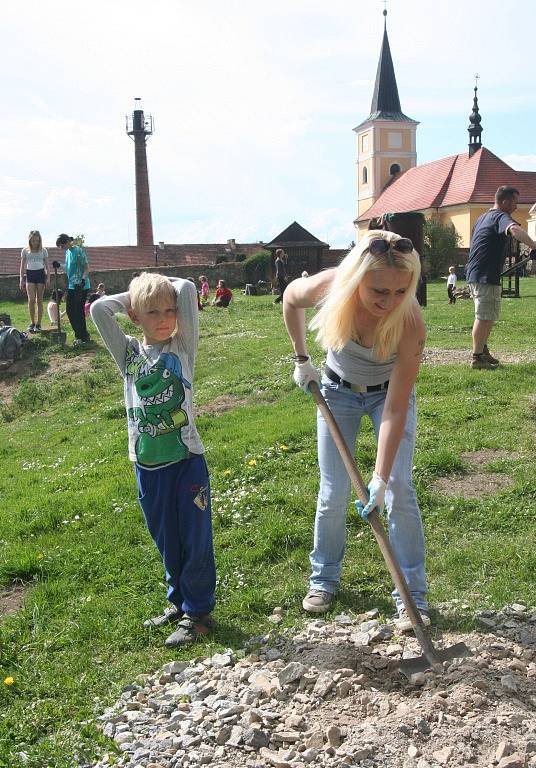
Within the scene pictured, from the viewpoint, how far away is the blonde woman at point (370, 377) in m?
3.78

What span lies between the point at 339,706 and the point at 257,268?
37.8m

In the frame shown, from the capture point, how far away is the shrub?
40594 mm

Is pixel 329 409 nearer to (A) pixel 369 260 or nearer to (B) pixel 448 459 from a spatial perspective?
(A) pixel 369 260

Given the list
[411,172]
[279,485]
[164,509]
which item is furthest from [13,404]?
[411,172]

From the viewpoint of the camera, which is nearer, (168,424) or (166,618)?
(168,424)

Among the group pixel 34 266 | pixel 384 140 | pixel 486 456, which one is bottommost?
pixel 486 456

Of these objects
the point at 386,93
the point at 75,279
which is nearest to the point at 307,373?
the point at 75,279

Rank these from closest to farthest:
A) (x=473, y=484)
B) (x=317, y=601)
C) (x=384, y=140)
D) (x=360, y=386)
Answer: (x=360, y=386) < (x=317, y=601) < (x=473, y=484) < (x=384, y=140)

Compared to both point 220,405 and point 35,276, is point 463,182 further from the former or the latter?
point 220,405

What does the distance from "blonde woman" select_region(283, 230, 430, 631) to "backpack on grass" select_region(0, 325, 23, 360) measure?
1101 centimetres

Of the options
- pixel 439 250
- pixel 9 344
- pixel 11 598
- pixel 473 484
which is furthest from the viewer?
pixel 439 250

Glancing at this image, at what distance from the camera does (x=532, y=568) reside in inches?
195

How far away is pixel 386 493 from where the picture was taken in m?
4.25

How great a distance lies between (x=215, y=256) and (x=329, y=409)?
5543cm
